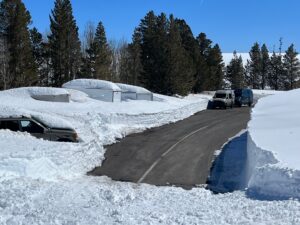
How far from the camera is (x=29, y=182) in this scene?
492 inches

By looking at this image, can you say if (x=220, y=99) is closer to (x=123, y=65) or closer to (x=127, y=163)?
(x=127, y=163)

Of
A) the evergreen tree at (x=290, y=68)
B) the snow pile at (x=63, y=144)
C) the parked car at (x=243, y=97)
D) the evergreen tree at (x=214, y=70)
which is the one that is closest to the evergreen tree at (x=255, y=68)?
the evergreen tree at (x=290, y=68)

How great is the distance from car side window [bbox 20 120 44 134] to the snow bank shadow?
6859mm

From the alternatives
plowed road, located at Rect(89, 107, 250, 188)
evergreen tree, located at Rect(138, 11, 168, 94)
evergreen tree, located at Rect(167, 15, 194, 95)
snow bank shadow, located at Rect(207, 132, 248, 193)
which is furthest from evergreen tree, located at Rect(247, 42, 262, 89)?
snow bank shadow, located at Rect(207, 132, 248, 193)

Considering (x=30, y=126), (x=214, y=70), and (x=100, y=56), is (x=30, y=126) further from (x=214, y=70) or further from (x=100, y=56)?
(x=214, y=70)

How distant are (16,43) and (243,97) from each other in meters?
26.7

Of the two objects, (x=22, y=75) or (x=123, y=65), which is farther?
(x=123, y=65)

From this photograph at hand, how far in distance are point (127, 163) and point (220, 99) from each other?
35.4 meters

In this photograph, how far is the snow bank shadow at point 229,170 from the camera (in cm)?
1570

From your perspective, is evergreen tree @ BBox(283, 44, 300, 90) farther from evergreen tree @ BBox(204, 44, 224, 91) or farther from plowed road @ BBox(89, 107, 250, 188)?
plowed road @ BBox(89, 107, 250, 188)

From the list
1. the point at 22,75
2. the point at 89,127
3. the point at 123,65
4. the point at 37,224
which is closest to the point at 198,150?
the point at 89,127

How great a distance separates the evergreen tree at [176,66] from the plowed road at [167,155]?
27.7m

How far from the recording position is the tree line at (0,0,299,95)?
49438 mm

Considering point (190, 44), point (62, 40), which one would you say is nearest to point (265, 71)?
point (190, 44)
